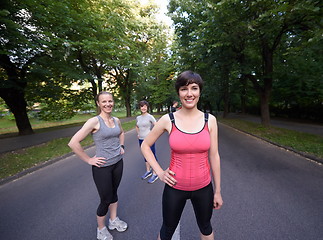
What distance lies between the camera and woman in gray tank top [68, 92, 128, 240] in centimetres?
203

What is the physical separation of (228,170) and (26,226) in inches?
193

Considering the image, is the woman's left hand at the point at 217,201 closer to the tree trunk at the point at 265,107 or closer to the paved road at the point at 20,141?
the paved road at the point at 20,141

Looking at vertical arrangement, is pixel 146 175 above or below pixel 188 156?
below

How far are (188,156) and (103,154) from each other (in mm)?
1334

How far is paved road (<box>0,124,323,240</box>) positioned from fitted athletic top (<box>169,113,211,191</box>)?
4.62 feet

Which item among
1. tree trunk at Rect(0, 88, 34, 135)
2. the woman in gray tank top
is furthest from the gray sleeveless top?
tree trunk at Rect(0, 88, 34, 135)

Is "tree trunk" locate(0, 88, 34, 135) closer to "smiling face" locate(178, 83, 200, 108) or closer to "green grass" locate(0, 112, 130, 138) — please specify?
"green grass" locate(0, 112, 130, 138)

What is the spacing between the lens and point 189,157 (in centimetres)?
141

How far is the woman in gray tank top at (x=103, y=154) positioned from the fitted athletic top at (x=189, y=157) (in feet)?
3.61

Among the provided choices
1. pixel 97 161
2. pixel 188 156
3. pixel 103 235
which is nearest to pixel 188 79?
pixel 188 156

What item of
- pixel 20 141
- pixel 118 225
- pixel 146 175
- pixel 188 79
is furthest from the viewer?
pixel 20 141

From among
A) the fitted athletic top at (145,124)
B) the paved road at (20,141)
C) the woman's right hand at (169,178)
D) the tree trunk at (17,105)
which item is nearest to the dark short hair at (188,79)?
the woman's right hand at (169,178)

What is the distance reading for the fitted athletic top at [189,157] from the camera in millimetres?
1371

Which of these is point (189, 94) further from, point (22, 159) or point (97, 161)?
point (22, 159)
